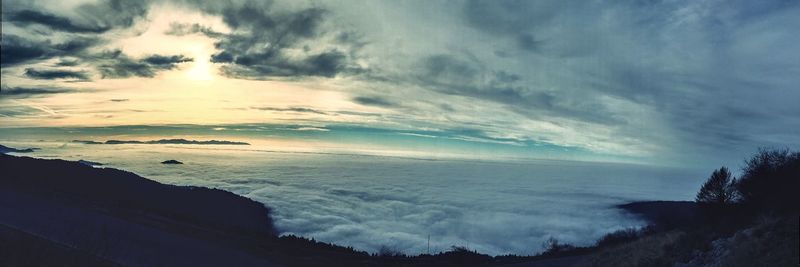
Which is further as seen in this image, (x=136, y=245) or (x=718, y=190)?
(x=718, y=190)

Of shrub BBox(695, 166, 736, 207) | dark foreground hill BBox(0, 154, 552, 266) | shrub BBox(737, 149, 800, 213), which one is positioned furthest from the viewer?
shrub BBox(695, 166, 736, 207)

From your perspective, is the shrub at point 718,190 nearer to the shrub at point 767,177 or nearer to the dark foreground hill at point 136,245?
the shrub at point 767,177

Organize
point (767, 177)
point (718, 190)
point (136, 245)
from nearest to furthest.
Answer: point (136, 245), point (767, 177), point (718, 190)

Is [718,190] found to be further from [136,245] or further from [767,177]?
[136,245]

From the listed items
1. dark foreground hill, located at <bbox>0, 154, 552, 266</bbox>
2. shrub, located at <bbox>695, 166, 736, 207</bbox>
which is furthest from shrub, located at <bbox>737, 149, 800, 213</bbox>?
dark foreground hill, located at <bbox>0, 154, 552, 266</bbox>

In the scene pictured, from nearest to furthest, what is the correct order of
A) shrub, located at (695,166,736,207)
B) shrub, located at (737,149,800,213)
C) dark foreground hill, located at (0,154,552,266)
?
1. dark foreground hill, located at (0,154,552,266)
2. shrub, located at (737,149,800,213)
3. shrub, located at (695,166,736,207)

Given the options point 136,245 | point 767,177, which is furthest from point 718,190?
point 136,245

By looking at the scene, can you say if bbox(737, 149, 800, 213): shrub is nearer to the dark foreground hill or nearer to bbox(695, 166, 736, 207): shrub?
bbox(695, 166, 736, 207): shrub

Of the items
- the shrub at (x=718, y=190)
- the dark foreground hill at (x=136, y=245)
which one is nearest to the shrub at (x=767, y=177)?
the shrub at (x=718, y=190)

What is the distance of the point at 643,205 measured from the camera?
9044 cm

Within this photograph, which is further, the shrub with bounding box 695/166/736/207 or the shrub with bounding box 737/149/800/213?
the shrub with bounding box 695/166/736/207

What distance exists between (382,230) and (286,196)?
104 ft

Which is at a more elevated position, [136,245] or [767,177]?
[767,177]

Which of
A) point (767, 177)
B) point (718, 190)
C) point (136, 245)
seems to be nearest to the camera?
point (136, 245)
